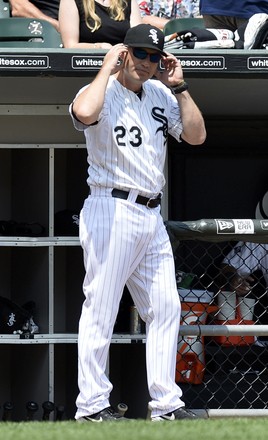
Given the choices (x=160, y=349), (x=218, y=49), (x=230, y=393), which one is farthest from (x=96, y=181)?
(x=230, y=393)

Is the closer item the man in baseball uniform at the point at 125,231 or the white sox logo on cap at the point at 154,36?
the man in baseball uniform at the point at 125,231

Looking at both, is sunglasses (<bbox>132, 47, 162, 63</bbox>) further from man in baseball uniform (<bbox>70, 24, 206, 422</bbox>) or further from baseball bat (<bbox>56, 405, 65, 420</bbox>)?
baseball bat (<bbox>56, 405, 65, 420</bbox>)

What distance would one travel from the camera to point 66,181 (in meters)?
6.85

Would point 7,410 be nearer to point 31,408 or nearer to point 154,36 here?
point 31,408

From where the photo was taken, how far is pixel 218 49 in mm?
5762

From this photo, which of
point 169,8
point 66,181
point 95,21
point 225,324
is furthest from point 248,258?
point 169,8

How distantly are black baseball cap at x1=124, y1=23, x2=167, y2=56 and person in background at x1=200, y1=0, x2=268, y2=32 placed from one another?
1.83 metres

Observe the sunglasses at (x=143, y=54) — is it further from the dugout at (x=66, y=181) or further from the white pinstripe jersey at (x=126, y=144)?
the dugout at (x=66, y=181)

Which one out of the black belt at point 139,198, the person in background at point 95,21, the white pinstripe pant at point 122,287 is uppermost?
the person in background at point 95,21

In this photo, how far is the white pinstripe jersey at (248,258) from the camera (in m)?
6.50

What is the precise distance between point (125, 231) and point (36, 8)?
2703 millimetres

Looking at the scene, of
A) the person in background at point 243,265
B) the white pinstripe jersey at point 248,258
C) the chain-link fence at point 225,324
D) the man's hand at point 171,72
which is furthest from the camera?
the white pinstripe jersey at point 248,258

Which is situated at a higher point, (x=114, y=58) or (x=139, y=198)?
(x=114, y=58)

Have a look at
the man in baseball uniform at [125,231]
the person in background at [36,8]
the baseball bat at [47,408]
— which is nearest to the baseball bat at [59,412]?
the baseball bat at [47,408]
